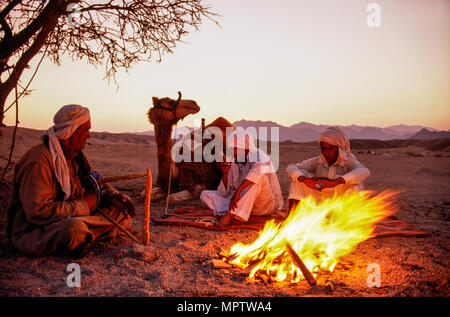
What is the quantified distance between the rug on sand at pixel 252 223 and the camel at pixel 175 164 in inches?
→ 42.0

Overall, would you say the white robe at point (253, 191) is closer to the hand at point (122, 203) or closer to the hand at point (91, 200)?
the hand at point (122, 203)

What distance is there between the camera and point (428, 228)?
479cm

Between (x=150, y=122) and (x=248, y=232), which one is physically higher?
(x=150, y=122)

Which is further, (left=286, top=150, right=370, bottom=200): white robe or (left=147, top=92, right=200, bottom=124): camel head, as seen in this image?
(left=147, top=92, right=200, bottom=124): camel head

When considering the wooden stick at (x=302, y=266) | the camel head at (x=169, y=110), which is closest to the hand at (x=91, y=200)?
the wooden stick at (x=302, y=266)

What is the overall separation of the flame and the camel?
7.57 ft

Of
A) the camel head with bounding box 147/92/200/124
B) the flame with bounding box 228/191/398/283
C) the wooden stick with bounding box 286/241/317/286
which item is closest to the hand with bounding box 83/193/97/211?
the flame with bounding box 228/191/398/283

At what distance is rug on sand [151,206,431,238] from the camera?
449cm

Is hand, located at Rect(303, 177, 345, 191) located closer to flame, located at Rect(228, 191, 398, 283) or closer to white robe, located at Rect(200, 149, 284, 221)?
flame, located at Rect(228, 191, 398, 283)

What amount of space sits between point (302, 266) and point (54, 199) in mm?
2431

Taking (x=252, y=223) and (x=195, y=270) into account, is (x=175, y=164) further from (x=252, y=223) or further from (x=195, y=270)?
(x=195, y=270)

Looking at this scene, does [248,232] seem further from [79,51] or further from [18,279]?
[79,51]

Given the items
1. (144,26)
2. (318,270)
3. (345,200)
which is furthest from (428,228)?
(144,26)
